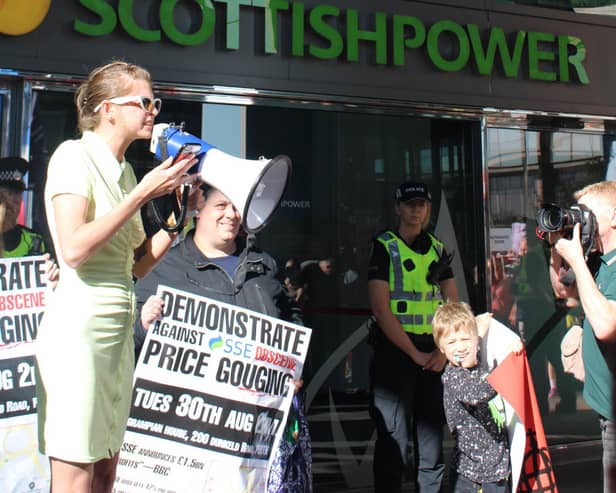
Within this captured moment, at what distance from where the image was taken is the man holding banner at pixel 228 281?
4070mm

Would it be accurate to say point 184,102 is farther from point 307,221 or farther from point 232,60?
point 307,221

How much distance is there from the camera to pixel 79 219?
2.28 meters

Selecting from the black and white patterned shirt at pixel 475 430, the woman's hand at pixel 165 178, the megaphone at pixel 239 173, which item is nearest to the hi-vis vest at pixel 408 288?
the black and white patterned shirt at pixel 475 430

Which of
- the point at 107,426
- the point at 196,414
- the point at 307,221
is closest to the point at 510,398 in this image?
the point at 196,414

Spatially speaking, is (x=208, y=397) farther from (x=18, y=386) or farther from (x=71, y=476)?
(x=71, y=476)

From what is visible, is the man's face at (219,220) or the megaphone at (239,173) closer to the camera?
the megaphone at (239,173)

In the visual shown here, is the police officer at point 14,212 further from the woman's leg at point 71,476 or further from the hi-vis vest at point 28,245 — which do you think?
the woman's leg at point 71,476

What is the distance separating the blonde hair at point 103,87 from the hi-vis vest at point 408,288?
2567 millimetres

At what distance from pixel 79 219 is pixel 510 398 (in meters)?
2.76

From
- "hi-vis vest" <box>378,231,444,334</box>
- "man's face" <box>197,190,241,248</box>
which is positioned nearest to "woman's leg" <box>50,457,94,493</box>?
"man's face" <box>197,190,241,248</box>

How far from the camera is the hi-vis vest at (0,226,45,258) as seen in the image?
4617 millimetres

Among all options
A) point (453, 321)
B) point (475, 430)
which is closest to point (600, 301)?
point (453, 321)

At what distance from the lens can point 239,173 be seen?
2982 mm

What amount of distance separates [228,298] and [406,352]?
1228 millimetres
